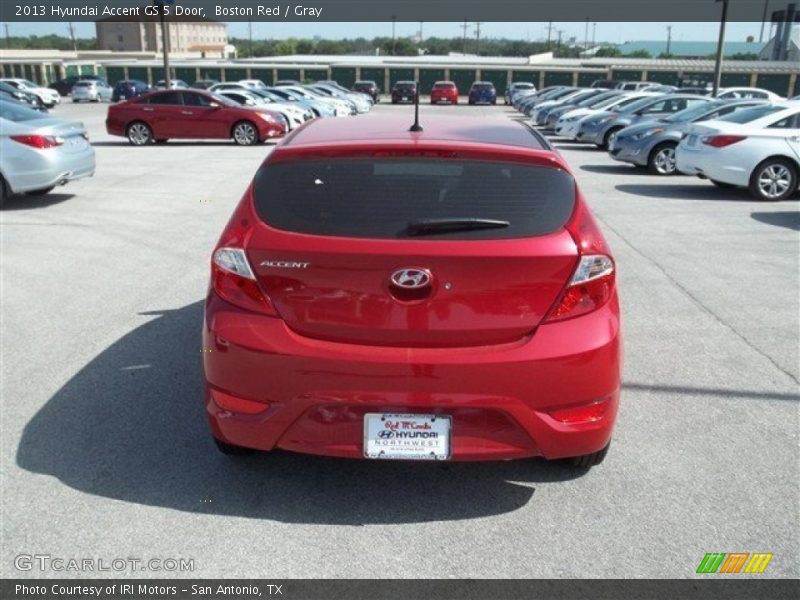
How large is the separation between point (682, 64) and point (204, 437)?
70707mm

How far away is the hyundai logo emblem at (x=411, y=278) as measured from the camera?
3148 millimetres

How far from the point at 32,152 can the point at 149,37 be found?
126 meters

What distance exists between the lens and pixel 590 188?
45.5 feet

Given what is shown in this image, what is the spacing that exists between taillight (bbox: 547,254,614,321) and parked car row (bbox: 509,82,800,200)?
10118 mm

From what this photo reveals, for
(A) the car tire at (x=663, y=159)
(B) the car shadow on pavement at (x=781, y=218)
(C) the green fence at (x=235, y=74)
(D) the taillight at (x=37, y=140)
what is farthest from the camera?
(C) the green fence at (x=235, y=74)

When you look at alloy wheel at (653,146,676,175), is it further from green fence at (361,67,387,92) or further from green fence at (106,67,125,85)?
green fence at (106,67,125,85)

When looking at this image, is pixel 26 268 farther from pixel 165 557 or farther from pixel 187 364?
pixel 165 557

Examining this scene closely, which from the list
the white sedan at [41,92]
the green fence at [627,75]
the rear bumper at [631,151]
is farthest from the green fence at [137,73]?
the rear bumper at [631,151]

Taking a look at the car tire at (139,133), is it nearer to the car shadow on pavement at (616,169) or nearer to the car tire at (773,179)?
the car shadow on pavement at (616,169)

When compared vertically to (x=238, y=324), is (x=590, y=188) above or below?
below

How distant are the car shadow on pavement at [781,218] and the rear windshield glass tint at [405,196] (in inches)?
315

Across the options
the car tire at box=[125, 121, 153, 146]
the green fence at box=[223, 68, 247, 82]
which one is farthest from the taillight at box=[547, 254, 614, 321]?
the green fence at box=[223, 68, 247, 82]

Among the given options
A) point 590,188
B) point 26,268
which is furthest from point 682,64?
point 26,268

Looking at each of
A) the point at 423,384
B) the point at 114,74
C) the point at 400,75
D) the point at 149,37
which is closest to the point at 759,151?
the point at 423,384
